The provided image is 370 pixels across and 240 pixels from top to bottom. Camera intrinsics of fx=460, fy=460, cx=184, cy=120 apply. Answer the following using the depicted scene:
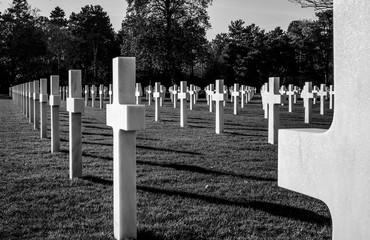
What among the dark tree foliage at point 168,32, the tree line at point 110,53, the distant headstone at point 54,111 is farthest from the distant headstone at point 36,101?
the tree line at point 110,53

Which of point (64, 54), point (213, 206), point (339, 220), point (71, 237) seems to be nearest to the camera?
point (339, 220)

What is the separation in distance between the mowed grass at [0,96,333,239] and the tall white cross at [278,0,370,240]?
7.35 ft

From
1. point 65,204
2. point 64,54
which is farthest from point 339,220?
point 64,54

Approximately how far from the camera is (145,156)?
790 cm

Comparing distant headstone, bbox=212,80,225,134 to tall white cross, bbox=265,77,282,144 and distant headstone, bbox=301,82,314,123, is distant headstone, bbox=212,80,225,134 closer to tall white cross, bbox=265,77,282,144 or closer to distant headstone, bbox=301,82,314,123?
tall white cross, bbox=265,77,282,144

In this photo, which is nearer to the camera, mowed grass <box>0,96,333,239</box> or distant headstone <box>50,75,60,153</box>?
mowed grass <box>0,96,333,239</box>

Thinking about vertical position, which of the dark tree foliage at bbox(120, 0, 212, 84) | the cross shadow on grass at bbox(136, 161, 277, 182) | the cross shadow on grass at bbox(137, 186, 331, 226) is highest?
the dark tree foliage at bbox(120, 0, 212, 84)

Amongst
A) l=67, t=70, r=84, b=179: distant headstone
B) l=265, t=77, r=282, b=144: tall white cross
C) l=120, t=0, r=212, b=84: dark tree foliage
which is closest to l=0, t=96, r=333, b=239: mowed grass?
l=67, t=70, r=84, b=179: distant headstone

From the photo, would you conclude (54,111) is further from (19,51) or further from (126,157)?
(19,51)

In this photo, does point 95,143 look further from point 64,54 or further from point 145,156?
point 64,54

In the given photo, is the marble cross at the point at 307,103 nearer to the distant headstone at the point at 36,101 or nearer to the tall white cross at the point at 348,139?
the distant headstone at the point at 36,101

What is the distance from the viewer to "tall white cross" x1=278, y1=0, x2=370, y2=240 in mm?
1394

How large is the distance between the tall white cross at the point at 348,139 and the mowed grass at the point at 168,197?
7.35ft

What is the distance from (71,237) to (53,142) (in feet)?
15.8
